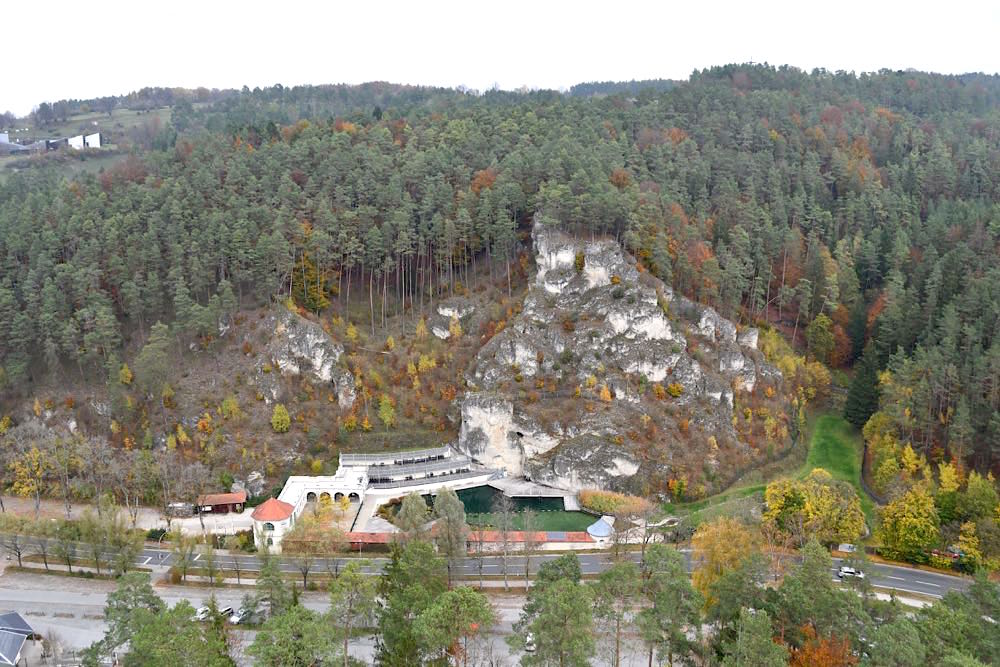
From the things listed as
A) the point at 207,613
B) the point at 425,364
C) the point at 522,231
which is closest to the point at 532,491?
the point at 425,364

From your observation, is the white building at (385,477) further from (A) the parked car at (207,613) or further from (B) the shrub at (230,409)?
(A) the parked car at (207,613)

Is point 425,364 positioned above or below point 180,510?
above

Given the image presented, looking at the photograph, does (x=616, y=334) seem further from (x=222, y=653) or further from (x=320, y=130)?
(x=320, y=130)

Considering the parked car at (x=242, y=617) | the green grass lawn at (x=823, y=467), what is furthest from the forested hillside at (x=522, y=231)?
the parked car at (x=242, y=617)

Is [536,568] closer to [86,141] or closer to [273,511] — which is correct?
[273,511]

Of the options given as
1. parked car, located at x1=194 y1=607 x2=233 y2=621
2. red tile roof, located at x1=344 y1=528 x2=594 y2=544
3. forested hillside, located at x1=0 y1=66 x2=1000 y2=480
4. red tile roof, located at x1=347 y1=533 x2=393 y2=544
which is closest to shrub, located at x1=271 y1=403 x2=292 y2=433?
forested hillside, located at x1=0 y1=66 x2=1000 y2=480

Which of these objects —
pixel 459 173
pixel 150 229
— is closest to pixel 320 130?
pixel 459 173
